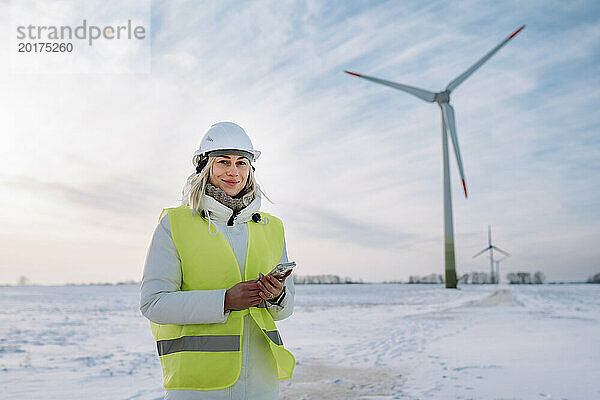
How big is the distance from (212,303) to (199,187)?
518 mm

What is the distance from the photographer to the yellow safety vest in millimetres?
2037

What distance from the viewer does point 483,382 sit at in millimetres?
6586

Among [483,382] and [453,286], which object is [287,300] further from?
[453,286]

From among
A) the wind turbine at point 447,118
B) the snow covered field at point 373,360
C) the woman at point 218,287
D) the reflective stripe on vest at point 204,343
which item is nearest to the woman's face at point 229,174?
the woman at point 218,287

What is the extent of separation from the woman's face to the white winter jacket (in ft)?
0.30

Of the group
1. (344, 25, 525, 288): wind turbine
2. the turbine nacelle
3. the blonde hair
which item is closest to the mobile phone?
the blonde hair

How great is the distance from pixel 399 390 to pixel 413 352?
10.5 ft

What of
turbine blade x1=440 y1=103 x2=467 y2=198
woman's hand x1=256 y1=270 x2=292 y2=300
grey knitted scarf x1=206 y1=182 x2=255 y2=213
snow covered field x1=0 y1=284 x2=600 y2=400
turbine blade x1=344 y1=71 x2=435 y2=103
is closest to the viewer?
woman's hand x1=256 y1=270 x2=292 y2=300

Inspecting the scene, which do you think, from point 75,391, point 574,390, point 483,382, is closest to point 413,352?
point 483,382

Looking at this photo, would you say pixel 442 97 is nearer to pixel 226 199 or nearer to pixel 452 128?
pixel 452 128

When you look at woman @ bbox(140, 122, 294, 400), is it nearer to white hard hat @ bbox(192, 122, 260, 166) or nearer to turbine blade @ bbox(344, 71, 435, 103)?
white hard hat @ bbox(192, 122, 260, 166)

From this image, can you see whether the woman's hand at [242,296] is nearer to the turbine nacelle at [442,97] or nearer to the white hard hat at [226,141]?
the white hard hat at [226,141]

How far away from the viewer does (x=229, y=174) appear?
2244 mm

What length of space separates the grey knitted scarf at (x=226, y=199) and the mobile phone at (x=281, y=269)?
1.18ft
